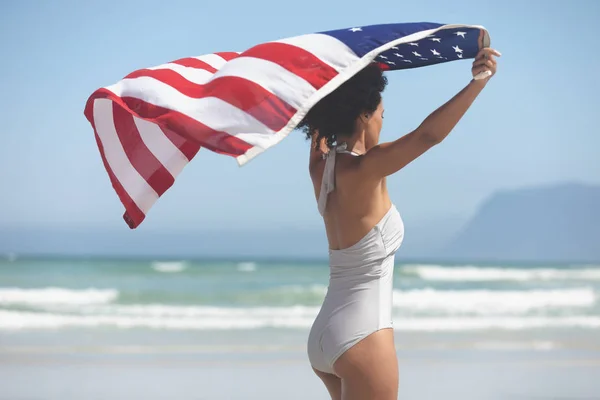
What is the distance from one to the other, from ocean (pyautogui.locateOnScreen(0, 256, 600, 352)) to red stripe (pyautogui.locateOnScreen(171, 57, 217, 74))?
5.61 m

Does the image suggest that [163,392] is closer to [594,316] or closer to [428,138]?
[428,138]

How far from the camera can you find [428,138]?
2020mm

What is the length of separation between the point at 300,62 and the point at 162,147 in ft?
2.36

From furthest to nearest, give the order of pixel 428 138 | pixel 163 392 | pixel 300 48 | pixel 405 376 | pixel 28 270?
pixel 28 270 < pixel 405 376 < pixel 163 392 < pixel 300 48 < pixel 428 138

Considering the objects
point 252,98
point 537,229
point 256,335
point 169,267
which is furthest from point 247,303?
point 537,229

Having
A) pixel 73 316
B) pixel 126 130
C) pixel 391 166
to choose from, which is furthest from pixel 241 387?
pixel 73 316

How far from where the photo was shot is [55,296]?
1411cm

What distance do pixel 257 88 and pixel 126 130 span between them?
0.73 meters

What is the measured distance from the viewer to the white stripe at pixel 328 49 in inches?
83.3

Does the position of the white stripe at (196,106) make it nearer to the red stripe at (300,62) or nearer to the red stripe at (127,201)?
the red stripe at (300,62)

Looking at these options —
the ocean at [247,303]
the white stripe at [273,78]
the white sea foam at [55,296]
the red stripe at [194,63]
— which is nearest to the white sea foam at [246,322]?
the ocean at [247,303]

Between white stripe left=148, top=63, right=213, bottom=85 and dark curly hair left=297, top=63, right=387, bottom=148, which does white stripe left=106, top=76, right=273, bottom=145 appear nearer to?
white stripe left=148, top=63, right=213, bottom=85

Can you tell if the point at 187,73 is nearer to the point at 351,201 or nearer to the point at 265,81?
the point at 265,81

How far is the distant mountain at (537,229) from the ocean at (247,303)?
875 cm
